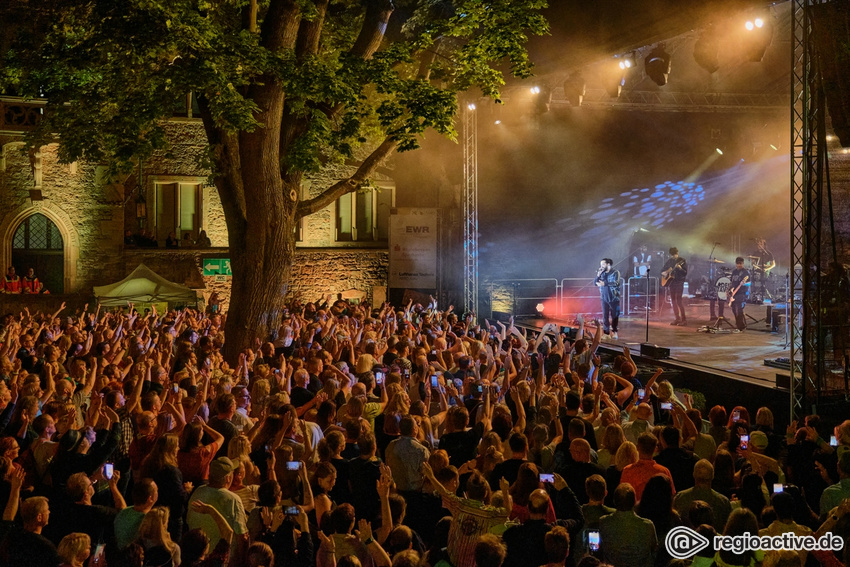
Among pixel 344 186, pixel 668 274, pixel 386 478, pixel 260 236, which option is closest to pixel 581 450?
pixel 386 478

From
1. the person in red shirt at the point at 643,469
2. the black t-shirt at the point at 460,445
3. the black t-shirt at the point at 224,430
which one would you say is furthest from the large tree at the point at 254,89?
the person in red shirt at the point at 643,469

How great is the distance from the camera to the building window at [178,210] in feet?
80.0

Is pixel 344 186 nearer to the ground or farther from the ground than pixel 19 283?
farther from the ground

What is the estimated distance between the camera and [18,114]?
2217cm

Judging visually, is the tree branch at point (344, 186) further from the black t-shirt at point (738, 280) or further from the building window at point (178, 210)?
the building window at point (178, 210)

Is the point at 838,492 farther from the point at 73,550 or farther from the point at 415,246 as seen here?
the point at 415,246

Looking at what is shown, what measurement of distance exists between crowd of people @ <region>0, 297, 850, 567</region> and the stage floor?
5041 millimetres

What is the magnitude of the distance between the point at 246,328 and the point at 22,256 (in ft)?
48.6

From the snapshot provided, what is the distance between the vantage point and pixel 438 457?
16.6 feet

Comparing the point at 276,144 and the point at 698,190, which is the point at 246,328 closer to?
the point at 276,144

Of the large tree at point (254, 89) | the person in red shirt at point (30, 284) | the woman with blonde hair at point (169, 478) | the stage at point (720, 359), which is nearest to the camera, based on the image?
the woman with blonde hair at point (169, 478)

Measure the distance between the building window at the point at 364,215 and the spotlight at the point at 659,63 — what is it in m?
12.2

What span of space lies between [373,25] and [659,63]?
233 inches

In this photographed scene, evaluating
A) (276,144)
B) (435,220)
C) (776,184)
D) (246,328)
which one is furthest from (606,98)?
(246,328)
